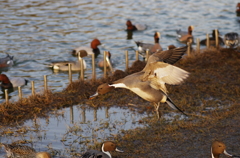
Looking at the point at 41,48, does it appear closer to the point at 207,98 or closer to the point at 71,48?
the point at 71,48

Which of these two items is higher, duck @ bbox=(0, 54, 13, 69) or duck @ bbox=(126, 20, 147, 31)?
duck @ bbox=(126, 20, 147, 31)

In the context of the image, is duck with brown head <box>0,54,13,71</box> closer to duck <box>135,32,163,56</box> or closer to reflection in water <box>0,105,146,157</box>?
duck <box>135,32,163,56</box>

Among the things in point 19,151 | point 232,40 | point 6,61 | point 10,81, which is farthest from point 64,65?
point 19,151

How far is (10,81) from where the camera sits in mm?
12039

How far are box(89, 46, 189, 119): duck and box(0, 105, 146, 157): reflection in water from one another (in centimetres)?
75

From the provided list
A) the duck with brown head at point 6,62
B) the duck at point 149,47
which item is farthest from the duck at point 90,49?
the duck with brown head at point 6,62

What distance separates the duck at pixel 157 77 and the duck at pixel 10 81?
515 centimetres

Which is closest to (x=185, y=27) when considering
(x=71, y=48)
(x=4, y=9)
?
(x=71, y=48)

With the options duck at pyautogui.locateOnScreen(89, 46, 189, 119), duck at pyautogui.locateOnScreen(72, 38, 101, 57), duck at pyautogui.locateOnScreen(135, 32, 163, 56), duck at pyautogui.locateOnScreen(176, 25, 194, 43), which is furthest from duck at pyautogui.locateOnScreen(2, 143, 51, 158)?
duck at pyautogui.locateOnScreen(176, 25, 194, 43)

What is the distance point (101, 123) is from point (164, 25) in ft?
38.6

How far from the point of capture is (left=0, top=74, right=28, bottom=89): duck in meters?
11.8

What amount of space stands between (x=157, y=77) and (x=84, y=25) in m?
11.9

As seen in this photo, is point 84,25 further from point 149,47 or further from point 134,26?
point 149,47

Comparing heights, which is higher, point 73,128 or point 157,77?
point 157,77
